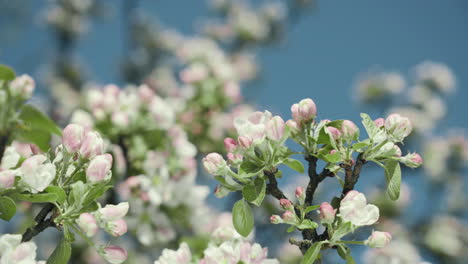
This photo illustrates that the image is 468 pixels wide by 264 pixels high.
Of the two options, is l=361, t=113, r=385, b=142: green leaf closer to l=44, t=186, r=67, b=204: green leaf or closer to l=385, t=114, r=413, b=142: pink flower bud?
l=385, t=114, r=413, b=142: pink flower bud

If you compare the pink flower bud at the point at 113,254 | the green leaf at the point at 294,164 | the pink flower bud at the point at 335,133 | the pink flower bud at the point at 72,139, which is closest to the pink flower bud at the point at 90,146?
the pink flower bud at the point at 72,139

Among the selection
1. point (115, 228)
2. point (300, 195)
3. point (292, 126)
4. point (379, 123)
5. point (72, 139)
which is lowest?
point (115, 228)

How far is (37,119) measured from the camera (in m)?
1.50

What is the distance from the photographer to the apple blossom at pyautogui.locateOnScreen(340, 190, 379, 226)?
1187mm

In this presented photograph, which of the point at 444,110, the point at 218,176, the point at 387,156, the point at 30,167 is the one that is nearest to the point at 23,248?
the point at 30,167

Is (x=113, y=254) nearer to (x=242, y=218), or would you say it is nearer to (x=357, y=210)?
(x=242, y=218)

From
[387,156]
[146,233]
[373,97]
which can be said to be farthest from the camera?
[373,97]

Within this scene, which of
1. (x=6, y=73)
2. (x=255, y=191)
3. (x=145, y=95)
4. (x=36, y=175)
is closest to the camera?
(x=36, y=175)

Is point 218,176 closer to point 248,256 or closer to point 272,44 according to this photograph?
point 248,256

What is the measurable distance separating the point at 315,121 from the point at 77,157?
0.58m

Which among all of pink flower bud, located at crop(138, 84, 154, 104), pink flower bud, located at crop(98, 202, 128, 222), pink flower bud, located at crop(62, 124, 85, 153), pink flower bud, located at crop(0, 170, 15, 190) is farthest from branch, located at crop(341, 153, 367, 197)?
pink flower bud, located at crop(138, 84, 154, 104)

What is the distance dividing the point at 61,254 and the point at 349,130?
28.3 inches

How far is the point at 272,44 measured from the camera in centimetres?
633

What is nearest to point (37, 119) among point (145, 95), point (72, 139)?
point (72, 139)
